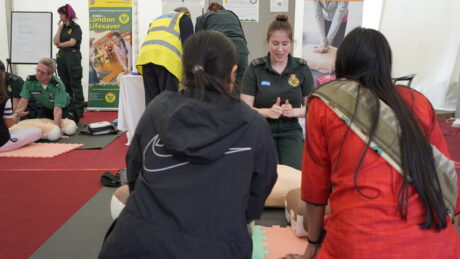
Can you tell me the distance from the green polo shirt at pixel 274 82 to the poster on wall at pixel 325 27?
306cm

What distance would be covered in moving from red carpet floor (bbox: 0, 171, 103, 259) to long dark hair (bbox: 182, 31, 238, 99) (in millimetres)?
1335

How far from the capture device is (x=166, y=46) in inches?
120

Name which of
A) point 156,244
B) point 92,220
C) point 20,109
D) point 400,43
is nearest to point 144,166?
point 156,244

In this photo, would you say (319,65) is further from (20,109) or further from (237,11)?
(20,109)

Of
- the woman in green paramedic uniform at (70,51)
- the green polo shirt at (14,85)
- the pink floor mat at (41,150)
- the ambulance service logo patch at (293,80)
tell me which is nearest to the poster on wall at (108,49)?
the woman in green paramedic uniform at (70,51)

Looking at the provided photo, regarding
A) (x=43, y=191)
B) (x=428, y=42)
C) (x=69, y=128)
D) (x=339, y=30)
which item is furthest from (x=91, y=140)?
(x=428, y=42)

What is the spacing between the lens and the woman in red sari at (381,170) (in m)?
0.97

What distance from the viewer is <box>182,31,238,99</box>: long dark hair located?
1045 mm

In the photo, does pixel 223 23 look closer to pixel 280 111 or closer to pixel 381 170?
pixel 280 111

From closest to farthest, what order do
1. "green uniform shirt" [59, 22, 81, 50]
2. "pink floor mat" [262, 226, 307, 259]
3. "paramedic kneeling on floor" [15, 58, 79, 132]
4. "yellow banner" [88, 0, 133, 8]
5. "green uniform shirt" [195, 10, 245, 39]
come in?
"pink floor mat" [262, 226, 307, 259], "green uniform shirt" [195, 10, 245, 39], "paramedic kneeling on floor" [15, 58, 79, 132], "green uniform shirt" [59, 22, 81, 50], "yellow banner" [88, 0, 133, 8]

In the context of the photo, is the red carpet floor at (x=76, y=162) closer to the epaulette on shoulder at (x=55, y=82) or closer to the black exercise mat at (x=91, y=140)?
the black exercise mat at (x=91, y=140)

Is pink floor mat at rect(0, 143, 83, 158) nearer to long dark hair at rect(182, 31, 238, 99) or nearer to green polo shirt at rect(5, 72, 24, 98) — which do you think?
green polo shirt at rect(5, 72, 24, 98)

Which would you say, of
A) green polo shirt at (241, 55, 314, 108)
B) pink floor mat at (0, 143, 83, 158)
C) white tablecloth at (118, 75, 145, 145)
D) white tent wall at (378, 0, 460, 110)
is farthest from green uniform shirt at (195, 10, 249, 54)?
white tent wall at (378, 0, 460, 110)

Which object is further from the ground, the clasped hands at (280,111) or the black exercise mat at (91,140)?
the clasped hands at (280,111)
